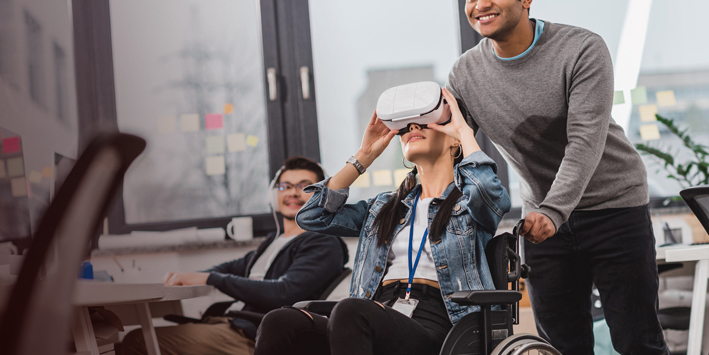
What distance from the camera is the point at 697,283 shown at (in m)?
2.21

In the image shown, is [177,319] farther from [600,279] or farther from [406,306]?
[600,279]

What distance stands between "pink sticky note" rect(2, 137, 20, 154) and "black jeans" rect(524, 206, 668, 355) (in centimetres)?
150

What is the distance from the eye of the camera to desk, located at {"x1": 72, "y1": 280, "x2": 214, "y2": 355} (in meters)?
1.00

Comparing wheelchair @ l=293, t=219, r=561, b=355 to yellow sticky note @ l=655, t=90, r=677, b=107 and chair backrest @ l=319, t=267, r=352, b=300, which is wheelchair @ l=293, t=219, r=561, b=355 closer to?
chair backrest @ l=319, t=267, r=352, b=300

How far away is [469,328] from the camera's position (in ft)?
4.27

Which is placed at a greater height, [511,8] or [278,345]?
[511,8]

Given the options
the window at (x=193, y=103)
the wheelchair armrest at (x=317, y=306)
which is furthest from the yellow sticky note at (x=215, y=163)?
the wheelchair armrest at (x=317, y=306)

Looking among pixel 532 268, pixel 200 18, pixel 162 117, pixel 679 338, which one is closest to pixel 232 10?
pixel 200 18

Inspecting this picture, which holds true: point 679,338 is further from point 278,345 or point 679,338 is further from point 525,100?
point 278,345

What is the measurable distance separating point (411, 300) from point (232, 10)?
2366mm

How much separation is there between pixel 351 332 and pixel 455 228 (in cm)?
49

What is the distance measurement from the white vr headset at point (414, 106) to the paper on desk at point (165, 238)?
1.68 m

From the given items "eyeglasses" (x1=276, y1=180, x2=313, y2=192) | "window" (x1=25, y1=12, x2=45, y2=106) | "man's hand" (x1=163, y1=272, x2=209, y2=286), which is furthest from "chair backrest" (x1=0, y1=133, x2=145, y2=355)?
"window" (x1=25, y1=12, x2=45, y2=106)

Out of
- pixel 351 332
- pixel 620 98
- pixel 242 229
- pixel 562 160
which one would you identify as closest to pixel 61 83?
pixel 242 229
